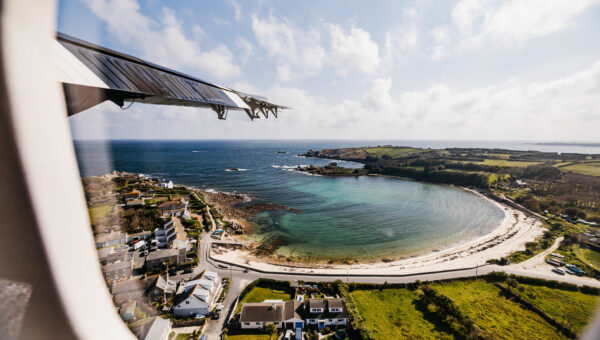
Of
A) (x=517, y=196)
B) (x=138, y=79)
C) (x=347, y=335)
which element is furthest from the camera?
(x=517, y=196)

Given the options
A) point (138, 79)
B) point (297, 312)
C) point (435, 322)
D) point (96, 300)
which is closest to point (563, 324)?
point (435, 322)

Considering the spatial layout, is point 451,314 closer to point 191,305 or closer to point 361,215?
point 191,305

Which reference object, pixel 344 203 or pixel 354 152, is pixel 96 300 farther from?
pixel 354 152

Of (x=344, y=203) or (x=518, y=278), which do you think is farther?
(x=344, y=203)

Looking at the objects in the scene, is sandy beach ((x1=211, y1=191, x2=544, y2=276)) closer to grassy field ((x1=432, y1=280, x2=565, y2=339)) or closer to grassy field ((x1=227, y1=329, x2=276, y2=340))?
grassy field ((x1=432, y1=280, x2=565, y2=339))

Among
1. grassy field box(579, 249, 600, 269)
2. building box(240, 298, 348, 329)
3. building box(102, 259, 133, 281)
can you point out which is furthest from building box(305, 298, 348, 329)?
grassy field box(579, 249, 600, 269)

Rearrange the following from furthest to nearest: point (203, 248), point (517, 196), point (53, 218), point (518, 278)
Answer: point (517, 196)
point (203, 248)
point (518, 278)
point (53, 218)

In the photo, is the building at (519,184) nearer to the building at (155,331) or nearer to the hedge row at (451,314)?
the hedge row at (451,314)
